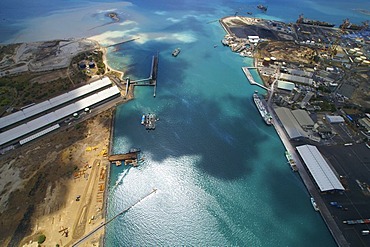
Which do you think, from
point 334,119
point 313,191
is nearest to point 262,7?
point 334,119

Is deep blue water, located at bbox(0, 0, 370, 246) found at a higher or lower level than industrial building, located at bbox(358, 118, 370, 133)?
lower

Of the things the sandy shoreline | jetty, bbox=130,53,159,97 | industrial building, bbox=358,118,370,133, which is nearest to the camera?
the sandy shoreline

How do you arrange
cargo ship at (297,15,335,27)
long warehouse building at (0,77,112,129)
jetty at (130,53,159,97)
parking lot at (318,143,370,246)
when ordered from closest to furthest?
parking lot at (318,143,370,246), long warehouse building at (0,77,112,129), jetty at (130,53,159,97), cargo ship at (297,15,335,27)

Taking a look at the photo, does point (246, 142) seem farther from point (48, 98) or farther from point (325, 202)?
point (48, 98)

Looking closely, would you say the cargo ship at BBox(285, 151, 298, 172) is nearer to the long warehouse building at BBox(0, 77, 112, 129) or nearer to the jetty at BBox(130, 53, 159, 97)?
the jetty at BBox(130, 53, 159, 97)

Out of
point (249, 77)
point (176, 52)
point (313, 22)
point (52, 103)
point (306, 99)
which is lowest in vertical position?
point (52, 103)

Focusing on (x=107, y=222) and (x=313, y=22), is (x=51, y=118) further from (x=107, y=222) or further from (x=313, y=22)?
(x=313, y=22)

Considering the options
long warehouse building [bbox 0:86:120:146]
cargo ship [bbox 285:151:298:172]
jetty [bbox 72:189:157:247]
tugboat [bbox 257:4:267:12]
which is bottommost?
jetty [bbox 72:189:157:247]

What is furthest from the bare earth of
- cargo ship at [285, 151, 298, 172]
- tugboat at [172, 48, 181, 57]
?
tugboat at [172, 48, 181, 57]
